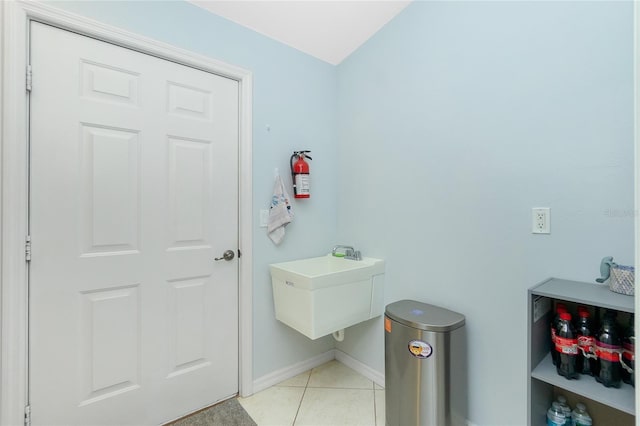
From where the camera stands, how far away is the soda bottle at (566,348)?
1131 millimetres

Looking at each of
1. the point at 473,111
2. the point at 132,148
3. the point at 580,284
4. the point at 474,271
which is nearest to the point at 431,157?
the point at 473,111

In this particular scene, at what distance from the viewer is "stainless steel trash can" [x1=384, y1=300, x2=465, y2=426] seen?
1433 mm

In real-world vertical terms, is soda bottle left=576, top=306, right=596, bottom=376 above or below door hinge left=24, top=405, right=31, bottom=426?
above

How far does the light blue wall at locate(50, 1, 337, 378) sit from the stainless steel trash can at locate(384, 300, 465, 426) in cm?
88

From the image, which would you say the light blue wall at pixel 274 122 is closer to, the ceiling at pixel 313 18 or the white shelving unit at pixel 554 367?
the ceiling at pixel 313 18

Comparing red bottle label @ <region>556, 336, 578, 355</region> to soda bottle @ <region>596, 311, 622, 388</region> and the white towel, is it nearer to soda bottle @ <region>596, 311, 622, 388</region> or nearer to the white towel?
soda bottle @ <region>596, 311, 622, 388</region>

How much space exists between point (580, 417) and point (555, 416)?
10 cm

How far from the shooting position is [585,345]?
3.71ft

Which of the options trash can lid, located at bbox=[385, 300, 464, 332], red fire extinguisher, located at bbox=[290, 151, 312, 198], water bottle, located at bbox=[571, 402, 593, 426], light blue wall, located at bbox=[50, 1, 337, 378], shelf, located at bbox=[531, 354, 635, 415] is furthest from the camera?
red fire extinguisher, located at bbox=[290, 151, 312, 198]

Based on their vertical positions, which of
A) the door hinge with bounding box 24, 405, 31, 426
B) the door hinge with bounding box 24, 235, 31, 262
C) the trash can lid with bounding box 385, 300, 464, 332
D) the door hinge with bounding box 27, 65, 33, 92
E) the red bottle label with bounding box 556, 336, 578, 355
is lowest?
the door hinge with bounding box 24, 405, 31, 426

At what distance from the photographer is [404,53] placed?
196 centimetres

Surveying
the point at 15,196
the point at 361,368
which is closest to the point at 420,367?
the point at 361,368

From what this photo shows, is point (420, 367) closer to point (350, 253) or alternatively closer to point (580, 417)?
point (580, 417)

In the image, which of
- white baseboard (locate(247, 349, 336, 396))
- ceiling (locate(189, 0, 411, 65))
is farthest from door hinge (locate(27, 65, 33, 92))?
white baseboard (locate(247, 349, 336, 396))
